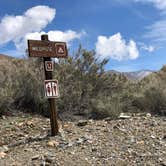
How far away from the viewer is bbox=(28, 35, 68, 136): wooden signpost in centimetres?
1035

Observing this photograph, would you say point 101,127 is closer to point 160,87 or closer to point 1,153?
point 1,153

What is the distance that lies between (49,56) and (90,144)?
8.72 ft

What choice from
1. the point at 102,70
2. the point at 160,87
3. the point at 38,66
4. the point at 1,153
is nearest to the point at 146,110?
the point at 160,87

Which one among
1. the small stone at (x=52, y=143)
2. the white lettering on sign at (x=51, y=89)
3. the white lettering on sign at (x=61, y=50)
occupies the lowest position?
the small stone at (x=52, y=143)

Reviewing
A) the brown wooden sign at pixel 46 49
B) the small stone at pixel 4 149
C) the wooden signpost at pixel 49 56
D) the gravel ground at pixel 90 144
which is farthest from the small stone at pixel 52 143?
the brown wooden sign at pixel 46 49

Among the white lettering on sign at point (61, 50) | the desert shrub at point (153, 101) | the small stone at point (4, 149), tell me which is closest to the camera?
the small stone at point (4, 149)

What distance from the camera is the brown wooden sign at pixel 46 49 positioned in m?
10.4

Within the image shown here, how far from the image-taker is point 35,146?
31.2 ft

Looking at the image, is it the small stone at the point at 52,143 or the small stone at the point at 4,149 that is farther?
the small stone at the point at 4,149

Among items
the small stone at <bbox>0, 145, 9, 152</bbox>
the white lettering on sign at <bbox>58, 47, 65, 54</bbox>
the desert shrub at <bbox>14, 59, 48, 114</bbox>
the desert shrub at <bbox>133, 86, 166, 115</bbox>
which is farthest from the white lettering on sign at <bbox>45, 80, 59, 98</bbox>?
the desert shrub at <bbox>133, 86, 166, 115</bbox>

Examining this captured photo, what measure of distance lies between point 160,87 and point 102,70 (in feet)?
8.76

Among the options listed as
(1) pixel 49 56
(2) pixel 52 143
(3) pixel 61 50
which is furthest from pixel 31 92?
(2) pixel 52 143

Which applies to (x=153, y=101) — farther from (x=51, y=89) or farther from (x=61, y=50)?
(x=51, y=89)

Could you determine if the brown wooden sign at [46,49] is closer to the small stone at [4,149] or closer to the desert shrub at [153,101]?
the small stone at [4,149]
